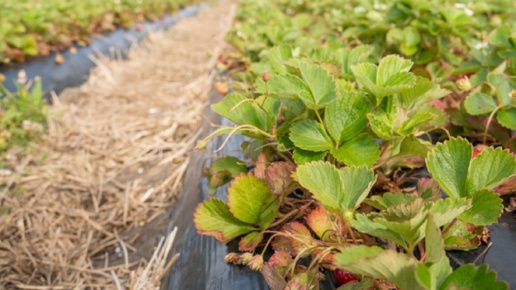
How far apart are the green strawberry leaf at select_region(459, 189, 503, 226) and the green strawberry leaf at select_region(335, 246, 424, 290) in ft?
0.84

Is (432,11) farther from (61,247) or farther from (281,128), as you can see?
(61,247)

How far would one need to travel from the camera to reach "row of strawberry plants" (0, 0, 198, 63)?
374 cm

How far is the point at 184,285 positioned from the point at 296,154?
63 centimetres

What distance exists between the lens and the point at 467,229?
0.99 m

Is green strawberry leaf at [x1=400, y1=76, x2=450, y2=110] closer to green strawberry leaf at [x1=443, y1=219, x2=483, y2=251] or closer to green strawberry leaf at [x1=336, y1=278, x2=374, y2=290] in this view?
green strawberry leaf at [x1=443, y1=219, x2=483, y2=251]

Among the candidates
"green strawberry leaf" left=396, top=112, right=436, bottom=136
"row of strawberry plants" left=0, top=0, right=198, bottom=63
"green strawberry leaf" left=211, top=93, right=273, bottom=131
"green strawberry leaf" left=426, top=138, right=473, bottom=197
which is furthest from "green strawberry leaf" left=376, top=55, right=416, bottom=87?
"row of strawberry plants" left=0, top=0, right=198, bottom=63

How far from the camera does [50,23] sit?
4.39 m

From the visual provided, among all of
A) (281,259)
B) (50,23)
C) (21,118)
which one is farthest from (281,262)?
(50,23)

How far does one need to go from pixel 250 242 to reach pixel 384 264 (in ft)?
1.71

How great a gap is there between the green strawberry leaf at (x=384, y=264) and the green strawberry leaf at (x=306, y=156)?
1.24ft

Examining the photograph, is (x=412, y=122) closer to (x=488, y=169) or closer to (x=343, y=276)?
(x=488, y=169)

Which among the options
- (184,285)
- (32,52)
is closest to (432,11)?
(184,285)

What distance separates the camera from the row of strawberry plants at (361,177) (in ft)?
2.43

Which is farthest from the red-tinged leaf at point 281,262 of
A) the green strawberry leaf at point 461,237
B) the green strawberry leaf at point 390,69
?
the green strawberry leaf at point 390,69
